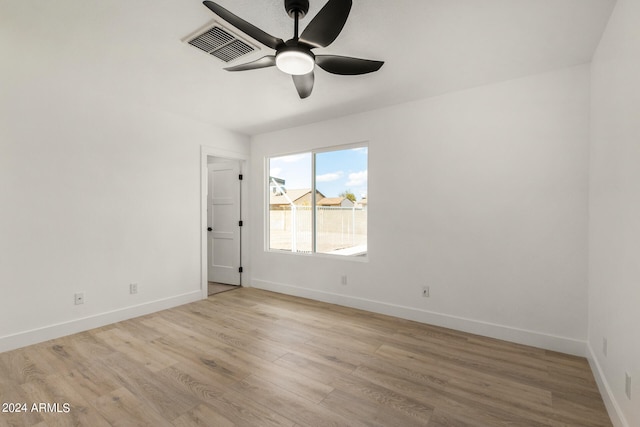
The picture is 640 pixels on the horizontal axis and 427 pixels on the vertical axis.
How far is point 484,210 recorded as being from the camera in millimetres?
3012

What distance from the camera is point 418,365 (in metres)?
2.44

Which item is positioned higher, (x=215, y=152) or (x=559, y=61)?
(x=559, y=61)

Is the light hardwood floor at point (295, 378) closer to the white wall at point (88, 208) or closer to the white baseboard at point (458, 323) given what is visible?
the white baseboard at point (458, 323)

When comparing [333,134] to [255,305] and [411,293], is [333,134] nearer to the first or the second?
[411,293]

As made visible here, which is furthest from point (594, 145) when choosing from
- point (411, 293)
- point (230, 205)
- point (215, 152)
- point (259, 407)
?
point (230, 205)

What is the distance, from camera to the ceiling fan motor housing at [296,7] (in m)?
1.76

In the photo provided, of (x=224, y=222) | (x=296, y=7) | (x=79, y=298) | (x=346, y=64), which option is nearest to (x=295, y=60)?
(x=296, y=7)

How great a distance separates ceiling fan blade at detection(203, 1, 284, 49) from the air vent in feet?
1.38

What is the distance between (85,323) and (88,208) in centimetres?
122

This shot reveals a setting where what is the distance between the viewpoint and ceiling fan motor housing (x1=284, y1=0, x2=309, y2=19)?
1.76 metres

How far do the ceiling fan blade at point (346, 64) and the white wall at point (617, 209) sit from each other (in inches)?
55.3

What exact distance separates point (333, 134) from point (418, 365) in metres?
2.92

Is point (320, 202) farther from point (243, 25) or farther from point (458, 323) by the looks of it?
point (243, 25)

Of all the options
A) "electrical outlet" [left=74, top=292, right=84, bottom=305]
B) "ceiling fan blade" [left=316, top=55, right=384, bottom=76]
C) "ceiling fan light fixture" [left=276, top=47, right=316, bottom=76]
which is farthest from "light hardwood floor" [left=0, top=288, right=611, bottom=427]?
"ceiling fan blade" [left=316, top=55, right=384, bottom=76]
